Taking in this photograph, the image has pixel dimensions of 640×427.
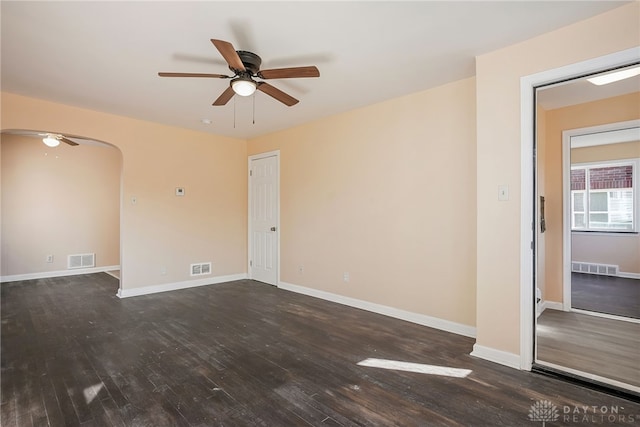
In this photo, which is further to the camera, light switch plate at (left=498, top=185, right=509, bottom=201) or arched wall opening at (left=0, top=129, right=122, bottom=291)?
arched wall opening at (left=0, top=129, right=122, bottom=291)

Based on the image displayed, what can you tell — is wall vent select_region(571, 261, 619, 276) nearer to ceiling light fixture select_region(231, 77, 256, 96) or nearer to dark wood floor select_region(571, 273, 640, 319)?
dark wood floor select_region(571, 273, 640, 319)

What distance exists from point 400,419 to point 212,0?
2.95m

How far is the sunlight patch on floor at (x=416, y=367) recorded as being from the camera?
2.41m

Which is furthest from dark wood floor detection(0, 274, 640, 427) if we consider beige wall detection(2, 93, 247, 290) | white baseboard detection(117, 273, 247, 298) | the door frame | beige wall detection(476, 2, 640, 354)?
the door frame

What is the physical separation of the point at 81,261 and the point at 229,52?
646cm

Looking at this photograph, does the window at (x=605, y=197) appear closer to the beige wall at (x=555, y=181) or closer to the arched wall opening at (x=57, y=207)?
the beige wall at (x=555, y=181)

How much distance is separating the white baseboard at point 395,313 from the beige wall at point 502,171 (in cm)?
48

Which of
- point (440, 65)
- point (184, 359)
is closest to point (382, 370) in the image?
point (184, 359)

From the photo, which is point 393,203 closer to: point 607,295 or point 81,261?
point 607,295

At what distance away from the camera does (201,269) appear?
18.1ft

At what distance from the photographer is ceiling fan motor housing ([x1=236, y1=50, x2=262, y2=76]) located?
102 inches

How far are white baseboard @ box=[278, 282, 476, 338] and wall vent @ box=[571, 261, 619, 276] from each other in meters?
5.08

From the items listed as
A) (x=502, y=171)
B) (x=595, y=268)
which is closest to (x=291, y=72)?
(x=502, y=171)

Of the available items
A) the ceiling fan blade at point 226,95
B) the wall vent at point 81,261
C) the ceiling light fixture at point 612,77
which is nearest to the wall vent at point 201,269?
the wall vent at point 81,261
